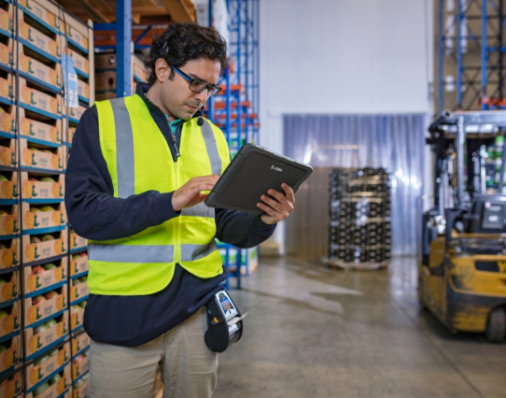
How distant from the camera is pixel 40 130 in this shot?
2641mm

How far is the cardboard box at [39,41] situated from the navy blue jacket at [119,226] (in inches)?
49.0

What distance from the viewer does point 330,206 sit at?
1066 centimetres

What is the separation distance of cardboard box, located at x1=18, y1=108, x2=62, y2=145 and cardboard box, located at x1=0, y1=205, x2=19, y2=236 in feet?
1.37

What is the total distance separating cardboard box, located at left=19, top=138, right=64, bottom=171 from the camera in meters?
2.50

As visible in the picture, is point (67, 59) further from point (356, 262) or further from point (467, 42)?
point (467, 42)

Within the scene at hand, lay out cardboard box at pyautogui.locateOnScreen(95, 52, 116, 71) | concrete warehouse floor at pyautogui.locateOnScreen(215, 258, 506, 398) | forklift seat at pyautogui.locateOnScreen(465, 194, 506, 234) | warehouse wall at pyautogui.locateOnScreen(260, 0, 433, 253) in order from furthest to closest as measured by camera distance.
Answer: warehouse wall at pyautogui.locateOnScreen(260, 0, 433, 253) < forklift seat at pyautogui.locateOnScreen(465, 194, 506, 234) < concrete warehouse floor at pyautogui.locateOnScreen(215, 258, 506, 398) < cardboard box at pyautogui.locateOnScreen(95, 52, 116, 71)

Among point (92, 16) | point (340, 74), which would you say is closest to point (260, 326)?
point (92, 16)

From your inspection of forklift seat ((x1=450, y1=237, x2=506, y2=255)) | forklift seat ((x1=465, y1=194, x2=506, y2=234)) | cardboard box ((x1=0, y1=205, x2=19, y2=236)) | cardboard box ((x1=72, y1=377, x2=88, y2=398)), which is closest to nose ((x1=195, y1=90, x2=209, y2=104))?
cardboard box ((x1=0, y1=205, x2=19, y2=236))

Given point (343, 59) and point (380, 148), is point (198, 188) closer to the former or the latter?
point (380, 148)

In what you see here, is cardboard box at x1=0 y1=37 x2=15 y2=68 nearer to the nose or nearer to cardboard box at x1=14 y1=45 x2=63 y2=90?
cardboard box at x1=14 y1=45 x2=63 y2=90

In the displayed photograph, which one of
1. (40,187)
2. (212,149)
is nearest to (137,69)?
(40,187)

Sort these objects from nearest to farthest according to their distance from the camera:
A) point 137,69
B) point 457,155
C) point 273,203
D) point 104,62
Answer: point 273,203, point 104,62, point 137,69, point 457,155

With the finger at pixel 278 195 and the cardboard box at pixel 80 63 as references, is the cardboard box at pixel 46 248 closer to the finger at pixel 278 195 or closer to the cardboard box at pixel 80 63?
the cardboard box at pixel 80 63

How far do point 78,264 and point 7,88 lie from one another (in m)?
1.31
